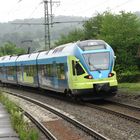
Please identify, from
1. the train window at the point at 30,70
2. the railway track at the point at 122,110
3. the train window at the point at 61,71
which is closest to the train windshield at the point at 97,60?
the railway track at the point at 122,110

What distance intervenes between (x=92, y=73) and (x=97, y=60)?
2.62 ft

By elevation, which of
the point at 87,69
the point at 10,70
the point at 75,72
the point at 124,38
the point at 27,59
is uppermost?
the point at 124,38

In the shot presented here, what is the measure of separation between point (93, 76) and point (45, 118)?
15.3 feet

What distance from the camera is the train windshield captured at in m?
25.1

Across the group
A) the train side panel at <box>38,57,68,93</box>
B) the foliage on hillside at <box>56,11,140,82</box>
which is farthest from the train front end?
the foliage on hillside at <box>56,11,140,82</box>

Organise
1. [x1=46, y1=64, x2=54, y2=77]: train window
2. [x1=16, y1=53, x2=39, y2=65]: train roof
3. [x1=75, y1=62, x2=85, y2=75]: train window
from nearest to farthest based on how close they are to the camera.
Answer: [x1=75, y1=62, x2=85, y2=75]: train window → [x1=46, y1=64, x2=54, y2=77]: train window → [x1=16, y1=53, x2=39, y2=65]: train roof

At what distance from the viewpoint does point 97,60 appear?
25359 millimetres

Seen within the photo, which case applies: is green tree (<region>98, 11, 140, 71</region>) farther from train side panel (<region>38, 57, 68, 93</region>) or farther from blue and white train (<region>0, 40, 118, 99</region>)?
blue and white train (<region>0, 40, 118, 99</region>)

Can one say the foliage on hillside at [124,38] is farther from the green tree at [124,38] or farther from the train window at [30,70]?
the train window at [30,70]

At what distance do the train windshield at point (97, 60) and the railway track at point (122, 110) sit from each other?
1857 mm

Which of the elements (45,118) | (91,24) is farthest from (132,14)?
(45,118)

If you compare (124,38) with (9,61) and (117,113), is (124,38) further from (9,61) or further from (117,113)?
(117,113)

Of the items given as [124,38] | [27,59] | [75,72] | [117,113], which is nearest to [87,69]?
[75,72]

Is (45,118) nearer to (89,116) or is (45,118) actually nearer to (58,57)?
(89,116)
